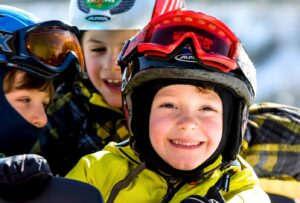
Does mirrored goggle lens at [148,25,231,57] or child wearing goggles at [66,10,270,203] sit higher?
mirrored goggle lens at [148,25,231,57]

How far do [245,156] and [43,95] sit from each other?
1.13 meters

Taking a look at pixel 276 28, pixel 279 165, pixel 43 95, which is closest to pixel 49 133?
pixel 43 95

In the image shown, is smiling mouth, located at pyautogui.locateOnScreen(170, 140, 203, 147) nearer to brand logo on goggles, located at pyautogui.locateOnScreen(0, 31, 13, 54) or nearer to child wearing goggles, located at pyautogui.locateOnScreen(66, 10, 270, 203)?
child wearing goggles, located at pyautogui.locateOnScreen(66, 10, 270, 203)

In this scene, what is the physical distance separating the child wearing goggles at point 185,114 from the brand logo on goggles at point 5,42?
0.50m

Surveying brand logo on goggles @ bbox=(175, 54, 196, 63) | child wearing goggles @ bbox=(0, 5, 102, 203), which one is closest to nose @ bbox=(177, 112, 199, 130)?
brand logo on goggles @ bbox=(175, 54, 196, 63)

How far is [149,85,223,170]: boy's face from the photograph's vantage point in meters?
3.21

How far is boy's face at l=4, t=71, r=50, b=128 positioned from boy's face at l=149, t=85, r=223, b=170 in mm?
561

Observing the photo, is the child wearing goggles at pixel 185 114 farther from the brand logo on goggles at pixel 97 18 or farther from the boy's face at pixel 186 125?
the brand logo on goggles at pixel 97 18

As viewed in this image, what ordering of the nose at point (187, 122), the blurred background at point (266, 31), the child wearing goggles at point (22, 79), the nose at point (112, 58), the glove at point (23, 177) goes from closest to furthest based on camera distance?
1. the glove at point (23, 177)
2. the nose at point (187, 122)
3. the child wearing goggles at point (22, 79)
4. the nose at point (112, 58)
5. the blurred background at point (266, 31)

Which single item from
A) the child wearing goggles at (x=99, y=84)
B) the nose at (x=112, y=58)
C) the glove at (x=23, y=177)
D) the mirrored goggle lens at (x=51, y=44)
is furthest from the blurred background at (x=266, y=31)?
the glove at (x=23, y=177)

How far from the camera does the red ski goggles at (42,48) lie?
350cm

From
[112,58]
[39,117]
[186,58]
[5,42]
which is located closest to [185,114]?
[186,58]

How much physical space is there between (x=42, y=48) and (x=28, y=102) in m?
0.24

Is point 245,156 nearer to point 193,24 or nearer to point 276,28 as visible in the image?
point 193,24
